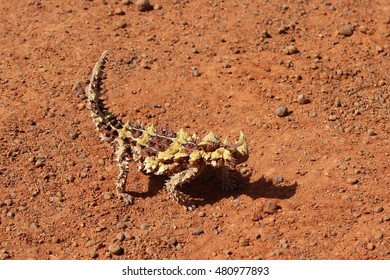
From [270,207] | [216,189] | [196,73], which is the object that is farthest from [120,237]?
[196,73]

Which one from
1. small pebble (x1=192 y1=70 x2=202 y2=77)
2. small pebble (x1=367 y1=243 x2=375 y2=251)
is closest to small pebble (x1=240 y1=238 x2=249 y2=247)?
small pebble (x1=367 y1=243 x2=375 y2=251)

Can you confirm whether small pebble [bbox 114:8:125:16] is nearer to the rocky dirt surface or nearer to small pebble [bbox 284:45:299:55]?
the rocky dirt surface

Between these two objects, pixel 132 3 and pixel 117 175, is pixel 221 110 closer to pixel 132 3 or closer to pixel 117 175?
pixel 117 175

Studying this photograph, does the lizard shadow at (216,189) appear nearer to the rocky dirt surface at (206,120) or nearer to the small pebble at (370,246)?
the rocky dirt surface at (206,120)

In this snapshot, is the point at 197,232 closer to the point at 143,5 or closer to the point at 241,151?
the point at 241,151
